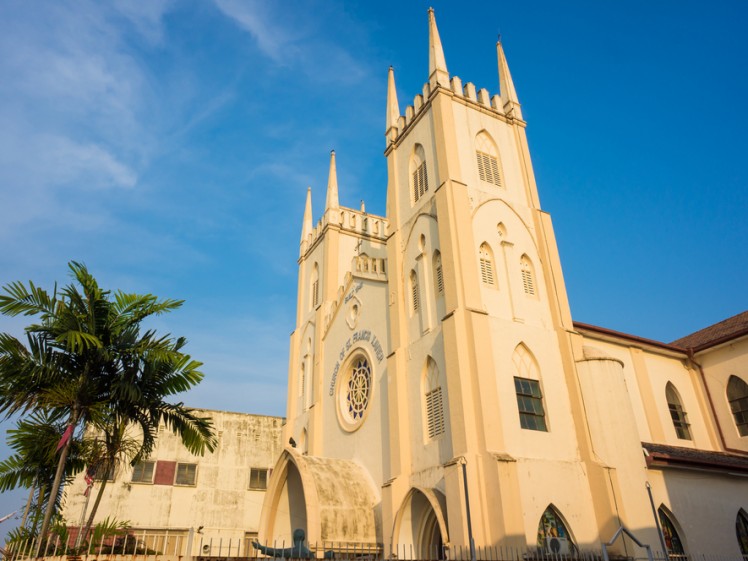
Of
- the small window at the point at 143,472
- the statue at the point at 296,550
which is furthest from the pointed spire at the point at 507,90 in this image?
the small window at the point at 143,472

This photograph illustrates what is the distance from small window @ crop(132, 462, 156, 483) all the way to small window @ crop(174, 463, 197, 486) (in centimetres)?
110

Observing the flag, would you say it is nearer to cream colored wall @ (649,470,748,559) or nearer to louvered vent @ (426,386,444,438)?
louvered vent @ (426,386,444,438)

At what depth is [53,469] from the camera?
1078cm

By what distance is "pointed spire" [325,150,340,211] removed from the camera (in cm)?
2956

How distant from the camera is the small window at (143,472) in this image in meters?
26.6

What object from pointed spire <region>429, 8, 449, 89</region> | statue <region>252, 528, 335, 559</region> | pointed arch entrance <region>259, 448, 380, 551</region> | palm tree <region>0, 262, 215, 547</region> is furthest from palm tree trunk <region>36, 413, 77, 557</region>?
pointed spire <region>429, 8, 449, 89</region>

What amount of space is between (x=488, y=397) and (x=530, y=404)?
1.80 meters

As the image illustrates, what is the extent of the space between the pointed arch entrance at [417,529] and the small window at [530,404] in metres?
3.36

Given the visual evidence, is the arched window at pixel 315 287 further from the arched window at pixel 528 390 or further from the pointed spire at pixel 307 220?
the arched window at pixel 528 390

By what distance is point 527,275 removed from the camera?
18.9 m

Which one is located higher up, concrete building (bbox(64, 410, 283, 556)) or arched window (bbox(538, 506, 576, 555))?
concrete building (bbox(64, 410, 283, 556))

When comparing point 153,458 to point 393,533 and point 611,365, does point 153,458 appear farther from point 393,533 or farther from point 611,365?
point 611,365

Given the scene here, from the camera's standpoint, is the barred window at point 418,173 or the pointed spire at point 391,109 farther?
the pointed spire at point 391,109

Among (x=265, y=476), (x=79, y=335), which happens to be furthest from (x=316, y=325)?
(x=79, y=335)
